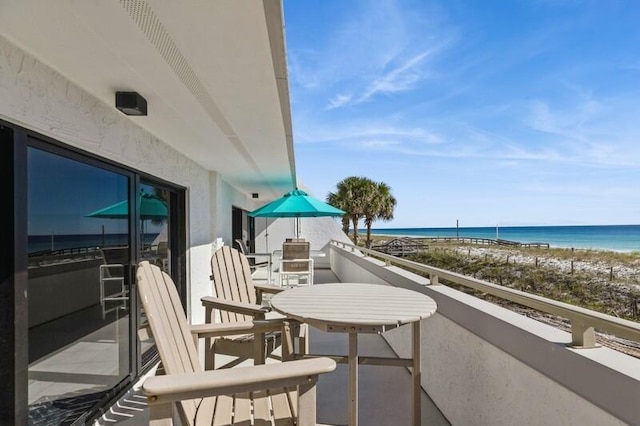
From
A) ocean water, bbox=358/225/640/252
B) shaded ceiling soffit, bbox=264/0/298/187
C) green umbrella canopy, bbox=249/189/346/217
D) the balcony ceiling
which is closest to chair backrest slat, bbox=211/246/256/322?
the balcony ceiling

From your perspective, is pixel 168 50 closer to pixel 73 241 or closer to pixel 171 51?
pixel 171 51

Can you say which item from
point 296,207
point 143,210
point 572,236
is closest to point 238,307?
point 143,210

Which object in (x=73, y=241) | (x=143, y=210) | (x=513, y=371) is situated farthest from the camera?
(x=143, y=210)

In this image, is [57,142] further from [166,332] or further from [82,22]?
[166,332]

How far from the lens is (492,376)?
1844 mm

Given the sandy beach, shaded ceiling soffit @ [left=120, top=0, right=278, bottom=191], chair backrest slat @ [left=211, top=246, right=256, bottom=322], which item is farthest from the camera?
the sandy beach

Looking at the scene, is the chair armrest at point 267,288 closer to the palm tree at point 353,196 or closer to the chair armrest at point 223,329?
the chair armrest at point 223,329

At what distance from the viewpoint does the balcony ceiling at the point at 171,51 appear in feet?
4.85

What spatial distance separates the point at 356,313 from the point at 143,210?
2365 millimetres

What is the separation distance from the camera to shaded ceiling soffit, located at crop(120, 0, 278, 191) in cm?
147

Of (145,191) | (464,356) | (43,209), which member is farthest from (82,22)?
(464,356)

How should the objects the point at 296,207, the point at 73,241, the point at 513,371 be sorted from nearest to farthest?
1. the point at 513,371
2. the point at 73,241
3. the point at 296,207

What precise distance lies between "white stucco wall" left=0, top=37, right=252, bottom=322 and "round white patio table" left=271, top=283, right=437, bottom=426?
1.60 m

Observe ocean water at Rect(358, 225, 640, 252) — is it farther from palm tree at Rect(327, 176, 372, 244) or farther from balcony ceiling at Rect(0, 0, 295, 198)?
balcony ceiling at Rect(0, 0, 295, 198)
